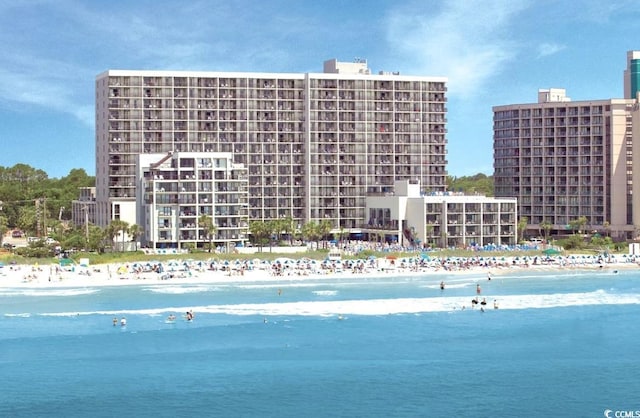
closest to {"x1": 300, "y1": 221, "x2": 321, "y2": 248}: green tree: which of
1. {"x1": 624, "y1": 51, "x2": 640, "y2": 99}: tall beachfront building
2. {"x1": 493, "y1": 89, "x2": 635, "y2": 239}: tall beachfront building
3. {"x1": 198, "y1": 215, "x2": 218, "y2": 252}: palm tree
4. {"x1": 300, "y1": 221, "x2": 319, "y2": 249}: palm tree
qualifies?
{"x1": 300, "y1": 221, "x2": 319, "y2": 249}: palm tree

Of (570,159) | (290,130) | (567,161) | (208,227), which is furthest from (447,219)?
(570,159)

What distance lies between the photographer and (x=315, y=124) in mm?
169000

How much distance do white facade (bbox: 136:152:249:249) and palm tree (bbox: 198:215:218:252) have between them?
20 cm

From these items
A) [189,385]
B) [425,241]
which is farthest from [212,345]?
[425,241]

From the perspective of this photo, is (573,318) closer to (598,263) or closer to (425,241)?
(598,263)

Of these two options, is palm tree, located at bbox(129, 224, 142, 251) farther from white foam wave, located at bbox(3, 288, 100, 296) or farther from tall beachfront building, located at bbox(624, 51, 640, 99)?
tall beachfront building, located at bbox(624, 51, 640, 99)

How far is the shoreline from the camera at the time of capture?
117 meters

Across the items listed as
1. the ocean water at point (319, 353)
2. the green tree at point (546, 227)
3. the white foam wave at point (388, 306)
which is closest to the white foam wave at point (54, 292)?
the ocean water at point (319, 353)

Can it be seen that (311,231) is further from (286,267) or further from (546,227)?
(546,227)

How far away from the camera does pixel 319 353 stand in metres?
73.2

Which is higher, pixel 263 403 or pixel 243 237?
pixel 243 237

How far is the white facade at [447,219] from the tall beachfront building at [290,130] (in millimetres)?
12240

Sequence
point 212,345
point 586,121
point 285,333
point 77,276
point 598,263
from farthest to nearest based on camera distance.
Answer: point 586,121 < point 598,263 < point 77,276 < point 285,333 < point 212,345

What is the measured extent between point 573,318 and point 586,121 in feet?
321
